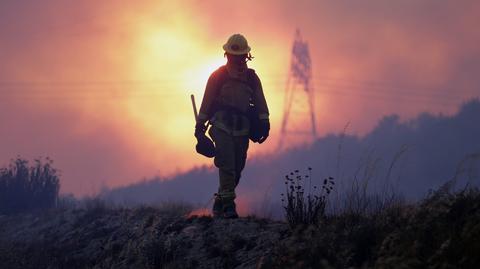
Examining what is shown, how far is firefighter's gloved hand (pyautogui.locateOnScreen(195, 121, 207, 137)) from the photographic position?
1043 centimetres

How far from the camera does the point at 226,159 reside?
1014cm

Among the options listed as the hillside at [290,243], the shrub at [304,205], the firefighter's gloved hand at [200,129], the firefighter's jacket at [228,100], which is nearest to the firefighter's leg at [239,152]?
the firefighter's jacket at [228,100]

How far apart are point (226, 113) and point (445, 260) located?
551cm

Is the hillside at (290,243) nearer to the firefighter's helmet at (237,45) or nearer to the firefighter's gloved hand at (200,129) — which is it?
the firefighter's gloved hand at (200,129)

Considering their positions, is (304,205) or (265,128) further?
(265,128)

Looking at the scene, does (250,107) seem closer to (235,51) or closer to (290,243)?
(235,51)

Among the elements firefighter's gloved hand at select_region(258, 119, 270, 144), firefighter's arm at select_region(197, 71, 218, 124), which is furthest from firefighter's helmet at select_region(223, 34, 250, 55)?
firefighter's gloved hand at select_region(258, 119, 270, 144)

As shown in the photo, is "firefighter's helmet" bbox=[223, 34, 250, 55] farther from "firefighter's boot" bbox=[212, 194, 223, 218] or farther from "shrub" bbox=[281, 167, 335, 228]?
"shrub" bbox=[281, 167, 335, 228]

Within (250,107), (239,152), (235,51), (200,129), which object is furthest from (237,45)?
(239,152)

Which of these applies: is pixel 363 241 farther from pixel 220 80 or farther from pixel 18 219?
pixel 18 219

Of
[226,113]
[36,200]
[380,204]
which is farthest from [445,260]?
[36,200]

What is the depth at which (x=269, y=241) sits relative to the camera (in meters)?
8.02

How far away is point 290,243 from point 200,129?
144 inches

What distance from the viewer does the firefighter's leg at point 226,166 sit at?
10102mm
